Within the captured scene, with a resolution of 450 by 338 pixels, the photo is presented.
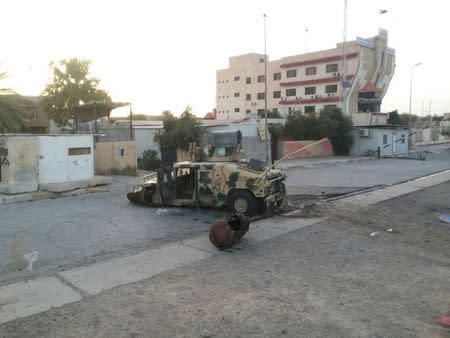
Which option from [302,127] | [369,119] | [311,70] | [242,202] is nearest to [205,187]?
[242,202]

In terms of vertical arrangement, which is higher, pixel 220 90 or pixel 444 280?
pixel 220 90

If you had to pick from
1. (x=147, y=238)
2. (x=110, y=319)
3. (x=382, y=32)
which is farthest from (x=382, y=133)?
(x=110, y=319)

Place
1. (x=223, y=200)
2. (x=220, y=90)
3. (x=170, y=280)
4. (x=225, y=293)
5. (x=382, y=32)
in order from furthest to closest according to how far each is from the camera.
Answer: (x=220, y=90)
(x=382, y=32)
(x=223, y=200)
(x=170, y=280)
(x=225, y=293)

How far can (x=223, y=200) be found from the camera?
11.0m

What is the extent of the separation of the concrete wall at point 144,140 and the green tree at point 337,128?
54.1 ft

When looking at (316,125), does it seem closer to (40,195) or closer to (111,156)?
(111,156)

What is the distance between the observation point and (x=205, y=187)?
440 inches

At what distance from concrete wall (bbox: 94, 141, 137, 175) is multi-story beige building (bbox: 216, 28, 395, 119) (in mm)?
41787

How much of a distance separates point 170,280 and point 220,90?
261 ft

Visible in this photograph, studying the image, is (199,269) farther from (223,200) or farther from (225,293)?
(223,200)

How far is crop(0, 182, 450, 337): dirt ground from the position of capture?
480 cm

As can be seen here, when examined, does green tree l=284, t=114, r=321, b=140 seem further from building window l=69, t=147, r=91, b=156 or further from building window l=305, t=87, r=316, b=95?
building window l=305, t=87, r=316, b=95

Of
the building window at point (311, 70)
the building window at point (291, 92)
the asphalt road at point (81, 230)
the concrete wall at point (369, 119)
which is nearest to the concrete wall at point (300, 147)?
the concrete wall at point (369, 119)

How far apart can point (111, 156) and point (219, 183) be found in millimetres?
11023
